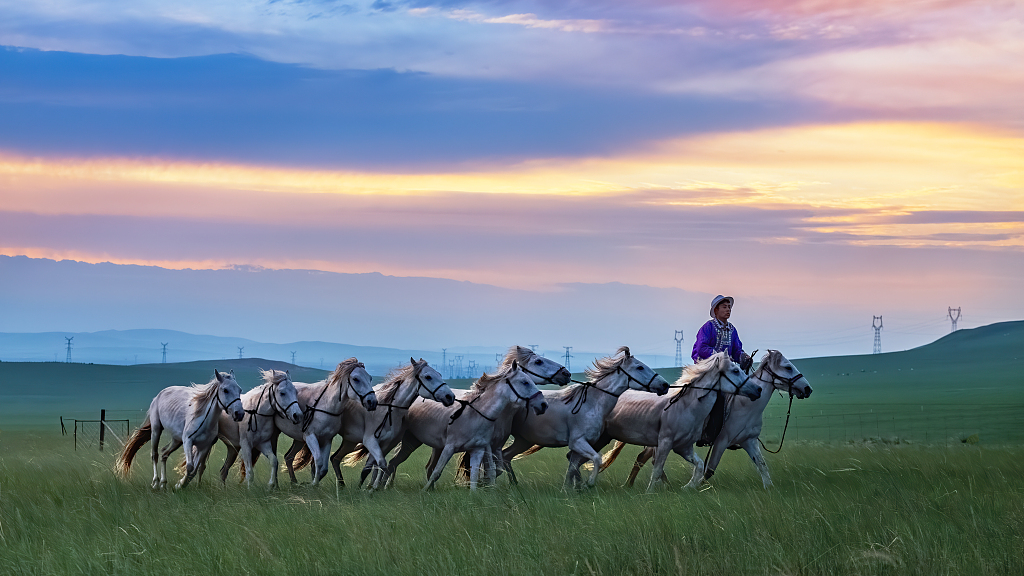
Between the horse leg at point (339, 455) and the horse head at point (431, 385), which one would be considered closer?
the horse head at point (431, 385)

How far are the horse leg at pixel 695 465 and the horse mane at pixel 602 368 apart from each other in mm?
1591

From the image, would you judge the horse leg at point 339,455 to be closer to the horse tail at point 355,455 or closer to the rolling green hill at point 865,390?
the horse tail at point 355,455

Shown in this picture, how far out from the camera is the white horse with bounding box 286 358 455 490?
1476 cm

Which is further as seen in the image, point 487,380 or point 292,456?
point 292,456

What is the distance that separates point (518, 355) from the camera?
15961mm

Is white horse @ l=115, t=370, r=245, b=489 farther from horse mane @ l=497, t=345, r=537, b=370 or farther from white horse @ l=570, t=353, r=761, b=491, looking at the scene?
white horse @ l=570, t=353, r=761, b=491

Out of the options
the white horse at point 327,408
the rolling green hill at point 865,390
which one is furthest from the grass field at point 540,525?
the rolling green hill at point 865,390

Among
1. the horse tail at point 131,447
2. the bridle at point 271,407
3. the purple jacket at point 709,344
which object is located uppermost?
the purple jacket at point 709,344

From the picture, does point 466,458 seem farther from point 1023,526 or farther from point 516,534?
point 1023,526

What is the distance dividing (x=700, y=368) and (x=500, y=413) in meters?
3.08

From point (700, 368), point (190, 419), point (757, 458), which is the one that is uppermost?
point (700, 368)

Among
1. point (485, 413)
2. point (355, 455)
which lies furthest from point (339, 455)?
point (485, 413)

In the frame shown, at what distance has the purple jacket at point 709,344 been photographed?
16.2 metres

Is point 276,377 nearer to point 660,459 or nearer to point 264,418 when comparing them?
point 264,418
